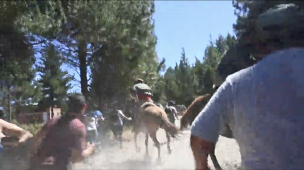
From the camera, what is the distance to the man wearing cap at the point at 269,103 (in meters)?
1.15

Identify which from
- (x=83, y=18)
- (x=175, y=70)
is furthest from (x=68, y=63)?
(x=175, y=70)

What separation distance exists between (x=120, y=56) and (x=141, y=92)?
261 inches

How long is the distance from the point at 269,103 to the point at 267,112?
3cm

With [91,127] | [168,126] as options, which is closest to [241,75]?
[168,126]

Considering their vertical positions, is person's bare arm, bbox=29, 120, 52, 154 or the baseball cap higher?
the baseball cap

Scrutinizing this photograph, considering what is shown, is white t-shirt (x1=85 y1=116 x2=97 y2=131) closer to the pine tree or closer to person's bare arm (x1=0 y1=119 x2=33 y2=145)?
the pine tree

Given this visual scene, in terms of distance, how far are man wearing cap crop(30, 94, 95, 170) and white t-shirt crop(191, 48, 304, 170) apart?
239cm

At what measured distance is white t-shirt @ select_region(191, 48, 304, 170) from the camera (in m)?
1.14

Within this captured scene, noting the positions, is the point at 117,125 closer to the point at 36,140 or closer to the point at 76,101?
the point at 76,101

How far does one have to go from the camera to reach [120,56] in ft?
46.8

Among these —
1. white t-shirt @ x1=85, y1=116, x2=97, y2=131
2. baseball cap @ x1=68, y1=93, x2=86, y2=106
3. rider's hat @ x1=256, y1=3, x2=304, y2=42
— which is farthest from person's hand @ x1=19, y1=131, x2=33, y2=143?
white t-shirt @ x1=85, y1=116, x2=97, y2=131

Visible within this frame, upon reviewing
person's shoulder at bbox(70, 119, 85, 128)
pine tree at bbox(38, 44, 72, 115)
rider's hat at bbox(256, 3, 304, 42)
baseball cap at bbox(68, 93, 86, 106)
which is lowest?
person's shoulder at bbox(70, 119, 85, 128)

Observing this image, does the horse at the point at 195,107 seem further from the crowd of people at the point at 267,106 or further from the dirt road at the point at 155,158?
the crowd of people at the point at 267,106

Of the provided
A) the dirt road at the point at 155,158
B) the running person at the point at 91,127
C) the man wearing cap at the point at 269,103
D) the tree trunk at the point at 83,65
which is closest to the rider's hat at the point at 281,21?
the man wearing cap at the point at 269,103
